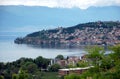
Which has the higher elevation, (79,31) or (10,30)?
(10,30)

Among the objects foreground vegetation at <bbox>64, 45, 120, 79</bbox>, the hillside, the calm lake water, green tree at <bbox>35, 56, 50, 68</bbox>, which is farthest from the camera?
the hillside

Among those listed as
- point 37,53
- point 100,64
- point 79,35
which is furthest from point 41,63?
point 79,35

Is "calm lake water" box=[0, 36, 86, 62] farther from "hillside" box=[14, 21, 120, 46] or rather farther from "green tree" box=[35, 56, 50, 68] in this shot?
"green tree" box=[35, 56, 50, 68]

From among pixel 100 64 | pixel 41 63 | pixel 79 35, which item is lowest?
pixel 100 64

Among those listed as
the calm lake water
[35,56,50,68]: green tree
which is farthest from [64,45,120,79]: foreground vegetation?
the calm lake water

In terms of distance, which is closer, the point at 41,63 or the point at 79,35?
the point at 41,63

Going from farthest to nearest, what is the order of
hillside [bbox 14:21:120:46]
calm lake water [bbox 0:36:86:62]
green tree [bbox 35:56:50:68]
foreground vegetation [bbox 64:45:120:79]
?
1. hillside [bbox 14:21:120:46]
2. calm lake water [bbox 0:36:86:62]
3. green tree [bbox 35:56:50:68]
4. foreground vegetation [bbox 64:45:120:79]

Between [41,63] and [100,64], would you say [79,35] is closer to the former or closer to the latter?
[41,63]

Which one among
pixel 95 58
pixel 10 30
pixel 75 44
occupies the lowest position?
pixel 95 58

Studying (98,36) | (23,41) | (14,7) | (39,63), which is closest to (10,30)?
(14,7)

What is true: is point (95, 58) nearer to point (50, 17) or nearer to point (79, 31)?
point (79, 31)

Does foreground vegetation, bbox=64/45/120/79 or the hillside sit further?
the hillside
